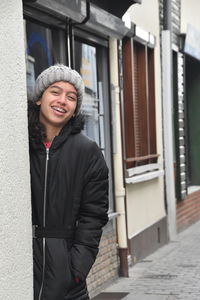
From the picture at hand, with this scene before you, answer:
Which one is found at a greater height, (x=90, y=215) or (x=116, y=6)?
(x=116, y=6)

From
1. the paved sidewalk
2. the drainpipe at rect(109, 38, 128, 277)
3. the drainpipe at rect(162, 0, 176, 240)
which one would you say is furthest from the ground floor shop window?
the drainpipe at rect(109, 38, 128, 277)

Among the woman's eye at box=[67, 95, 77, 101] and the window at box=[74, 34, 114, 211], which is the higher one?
the window at box=[74, 34, 114, 211]

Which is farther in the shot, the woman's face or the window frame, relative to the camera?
the window frame

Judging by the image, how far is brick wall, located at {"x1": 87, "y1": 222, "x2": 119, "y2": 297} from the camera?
766 centimetres

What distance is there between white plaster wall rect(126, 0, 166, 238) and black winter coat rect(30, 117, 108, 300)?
19.4ft

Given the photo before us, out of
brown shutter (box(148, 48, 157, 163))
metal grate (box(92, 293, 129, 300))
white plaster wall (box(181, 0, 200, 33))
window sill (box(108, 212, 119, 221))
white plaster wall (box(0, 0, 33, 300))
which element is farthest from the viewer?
white plaster wall (box(181, 0, 200, 33))

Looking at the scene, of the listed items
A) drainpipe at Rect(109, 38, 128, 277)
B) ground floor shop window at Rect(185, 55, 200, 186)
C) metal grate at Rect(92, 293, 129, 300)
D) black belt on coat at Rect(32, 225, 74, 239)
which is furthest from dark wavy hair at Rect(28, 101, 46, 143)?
ground floor shop window at Rect(185, 55, 200, 186)

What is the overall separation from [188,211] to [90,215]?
1063 cm

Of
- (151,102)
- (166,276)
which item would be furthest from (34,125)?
(151,102)

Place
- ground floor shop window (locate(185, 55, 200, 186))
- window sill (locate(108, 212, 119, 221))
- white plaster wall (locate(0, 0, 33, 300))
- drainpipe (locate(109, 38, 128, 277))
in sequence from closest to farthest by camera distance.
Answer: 1. white plaster wall (locate(0, 0, 33, 300))
2. window sill (locate(108, 212, 119, 221))
3. drainpipe (locate(109, 38, 128, 277))
4. ground floor shop window (locate(185, 55, 200, 186))

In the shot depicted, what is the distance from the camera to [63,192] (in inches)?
131

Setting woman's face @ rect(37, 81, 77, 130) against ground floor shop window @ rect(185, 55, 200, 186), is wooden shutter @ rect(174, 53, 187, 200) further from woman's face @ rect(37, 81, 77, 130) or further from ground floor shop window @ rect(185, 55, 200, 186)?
woman's face @ rect(37, 81, 77, 130)

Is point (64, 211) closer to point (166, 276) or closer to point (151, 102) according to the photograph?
point (166, 276)

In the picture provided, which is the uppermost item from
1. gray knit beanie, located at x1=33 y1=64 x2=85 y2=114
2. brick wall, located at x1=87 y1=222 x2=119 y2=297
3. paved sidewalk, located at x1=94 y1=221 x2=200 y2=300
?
gray knit beanie, located at x1=33 y1=64 x2=85 y2=114
